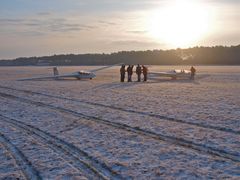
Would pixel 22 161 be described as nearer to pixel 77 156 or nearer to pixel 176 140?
pixel 77 156

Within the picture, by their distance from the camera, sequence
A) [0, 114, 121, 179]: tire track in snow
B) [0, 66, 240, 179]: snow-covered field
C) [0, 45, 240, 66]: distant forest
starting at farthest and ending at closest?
[0, 45, 240, 66]: distant forest, [0, 66, 240, 179]: snow-covered field, [0, 114, 121, 179]: tire track in snow

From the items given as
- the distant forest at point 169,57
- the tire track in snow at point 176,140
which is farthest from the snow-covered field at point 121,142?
the distant forest at point 169,57

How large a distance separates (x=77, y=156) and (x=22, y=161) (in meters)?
1.03

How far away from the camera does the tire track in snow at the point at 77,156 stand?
6.04m

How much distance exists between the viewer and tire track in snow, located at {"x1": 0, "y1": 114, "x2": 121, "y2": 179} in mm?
6043

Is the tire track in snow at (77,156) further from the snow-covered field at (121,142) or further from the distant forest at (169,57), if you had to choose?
the distant forest at (169,57)

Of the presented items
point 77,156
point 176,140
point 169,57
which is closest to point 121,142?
point 176,140

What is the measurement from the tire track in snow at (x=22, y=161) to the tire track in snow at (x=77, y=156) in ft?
2.32

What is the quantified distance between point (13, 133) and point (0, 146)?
1338mm

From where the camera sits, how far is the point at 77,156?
7.09 metres

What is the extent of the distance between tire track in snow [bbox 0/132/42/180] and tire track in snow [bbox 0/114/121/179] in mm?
707

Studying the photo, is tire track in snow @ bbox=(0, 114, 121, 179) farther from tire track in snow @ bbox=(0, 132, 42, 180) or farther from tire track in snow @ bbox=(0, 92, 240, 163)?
tire track in snow @ bbox=(0, 92, 240, 163)

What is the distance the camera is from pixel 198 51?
140 m

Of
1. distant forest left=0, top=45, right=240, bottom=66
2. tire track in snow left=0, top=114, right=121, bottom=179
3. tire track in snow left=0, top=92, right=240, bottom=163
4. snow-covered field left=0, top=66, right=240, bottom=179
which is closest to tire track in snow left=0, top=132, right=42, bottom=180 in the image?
snow-covered field left=0, top=66, right=240, bottom=179
